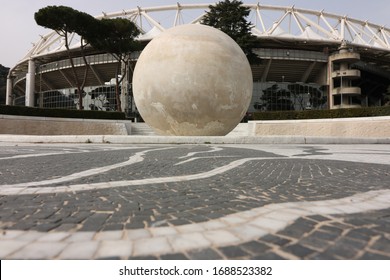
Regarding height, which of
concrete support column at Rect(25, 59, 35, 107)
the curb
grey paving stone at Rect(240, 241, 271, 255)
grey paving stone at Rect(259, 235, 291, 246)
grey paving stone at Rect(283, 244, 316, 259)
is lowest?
grey paving stone at Rect(283, 244, 316, 259)

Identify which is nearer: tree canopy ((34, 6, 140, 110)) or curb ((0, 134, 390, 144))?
curb ((0, 134, 390, 144))

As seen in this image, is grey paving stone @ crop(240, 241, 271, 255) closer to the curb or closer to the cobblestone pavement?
the cobblestone pavement

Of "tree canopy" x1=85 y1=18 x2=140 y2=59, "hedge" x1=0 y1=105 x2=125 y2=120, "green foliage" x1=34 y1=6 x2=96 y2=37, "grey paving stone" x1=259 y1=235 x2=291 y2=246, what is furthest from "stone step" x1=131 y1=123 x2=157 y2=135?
"grey paving stone" x1=259 y1=235 x2=291 y2=246

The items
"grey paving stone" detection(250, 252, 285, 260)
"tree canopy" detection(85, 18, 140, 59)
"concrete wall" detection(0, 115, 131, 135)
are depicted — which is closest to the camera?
"grey paving stone" detection(250, 252, 285, 260)

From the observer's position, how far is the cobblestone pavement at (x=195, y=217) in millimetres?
1796

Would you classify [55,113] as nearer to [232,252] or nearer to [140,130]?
[140,130]

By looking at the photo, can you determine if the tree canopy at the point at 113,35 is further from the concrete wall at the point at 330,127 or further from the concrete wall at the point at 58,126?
the concrete wall at the point at 330,127

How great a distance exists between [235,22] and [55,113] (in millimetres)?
23785

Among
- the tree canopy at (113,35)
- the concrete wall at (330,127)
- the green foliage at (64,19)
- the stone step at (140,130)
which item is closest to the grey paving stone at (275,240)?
the concrete wall at (330,127)

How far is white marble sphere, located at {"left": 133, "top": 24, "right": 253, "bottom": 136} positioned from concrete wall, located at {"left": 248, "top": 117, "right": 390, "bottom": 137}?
42.9 ft

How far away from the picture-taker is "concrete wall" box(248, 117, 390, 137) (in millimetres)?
21641
